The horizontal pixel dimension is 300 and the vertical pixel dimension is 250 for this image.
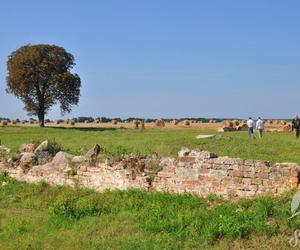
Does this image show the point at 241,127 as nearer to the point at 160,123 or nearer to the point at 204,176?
the point at 160,123

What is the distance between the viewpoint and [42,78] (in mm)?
→ 55094

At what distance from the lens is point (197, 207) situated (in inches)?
412

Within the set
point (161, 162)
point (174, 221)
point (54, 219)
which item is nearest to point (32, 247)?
point (54, 219)

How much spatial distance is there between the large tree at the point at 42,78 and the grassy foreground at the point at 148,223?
4350 centimetres

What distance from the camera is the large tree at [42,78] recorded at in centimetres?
5475

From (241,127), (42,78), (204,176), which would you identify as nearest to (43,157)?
(204,176)

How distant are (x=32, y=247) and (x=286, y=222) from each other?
4328 millimetres

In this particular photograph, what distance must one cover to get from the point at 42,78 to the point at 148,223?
47549 millimetres

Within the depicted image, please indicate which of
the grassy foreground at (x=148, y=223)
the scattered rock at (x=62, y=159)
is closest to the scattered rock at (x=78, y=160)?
the scattered rock at (x=62, y=159)

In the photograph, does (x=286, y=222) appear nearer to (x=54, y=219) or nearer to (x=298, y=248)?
(x=298, y=248)

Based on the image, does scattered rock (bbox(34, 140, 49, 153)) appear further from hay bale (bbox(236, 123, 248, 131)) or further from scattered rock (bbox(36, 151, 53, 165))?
hay bale (bbox(236, 123, 248, 131))

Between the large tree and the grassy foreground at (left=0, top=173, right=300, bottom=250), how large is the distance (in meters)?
43.5

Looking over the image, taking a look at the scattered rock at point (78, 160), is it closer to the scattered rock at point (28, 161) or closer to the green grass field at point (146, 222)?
the green grass field at point (146, 222)

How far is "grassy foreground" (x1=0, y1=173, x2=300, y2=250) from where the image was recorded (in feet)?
27.5
